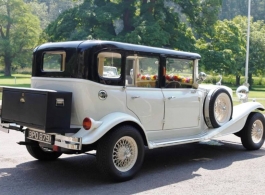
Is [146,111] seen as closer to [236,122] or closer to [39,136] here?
[39,136]

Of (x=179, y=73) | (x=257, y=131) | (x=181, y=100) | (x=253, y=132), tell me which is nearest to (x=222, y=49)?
(x=257, y=131)

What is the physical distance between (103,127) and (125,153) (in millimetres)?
640

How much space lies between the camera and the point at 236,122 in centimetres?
762

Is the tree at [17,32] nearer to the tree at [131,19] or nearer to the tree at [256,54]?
the tree at [131,19]

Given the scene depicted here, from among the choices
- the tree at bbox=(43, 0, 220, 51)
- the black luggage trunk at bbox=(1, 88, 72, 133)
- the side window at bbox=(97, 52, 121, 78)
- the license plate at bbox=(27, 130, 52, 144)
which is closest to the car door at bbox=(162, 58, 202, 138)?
the side window at bbox=(97, 52, 121, 78)

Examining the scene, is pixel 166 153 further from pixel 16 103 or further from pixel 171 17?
pixel 171 17

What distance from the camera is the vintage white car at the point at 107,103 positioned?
5.32 metres

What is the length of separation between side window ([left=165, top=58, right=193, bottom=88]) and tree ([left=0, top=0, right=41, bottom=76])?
172ft

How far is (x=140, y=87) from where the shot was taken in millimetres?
6129

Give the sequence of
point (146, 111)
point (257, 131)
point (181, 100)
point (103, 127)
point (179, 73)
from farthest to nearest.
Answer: point (257, 131) → point (179, 73) → point (181, 100) → point (146, 111) → point (103, 127)

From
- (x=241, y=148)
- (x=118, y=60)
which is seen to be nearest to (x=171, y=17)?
(x=241, y=148)

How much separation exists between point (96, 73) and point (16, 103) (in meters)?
1.26

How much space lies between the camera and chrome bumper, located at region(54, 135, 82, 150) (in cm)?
516

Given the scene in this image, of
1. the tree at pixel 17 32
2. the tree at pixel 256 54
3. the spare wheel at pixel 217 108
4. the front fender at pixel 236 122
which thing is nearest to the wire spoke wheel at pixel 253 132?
the front fender at pixel 236 122
